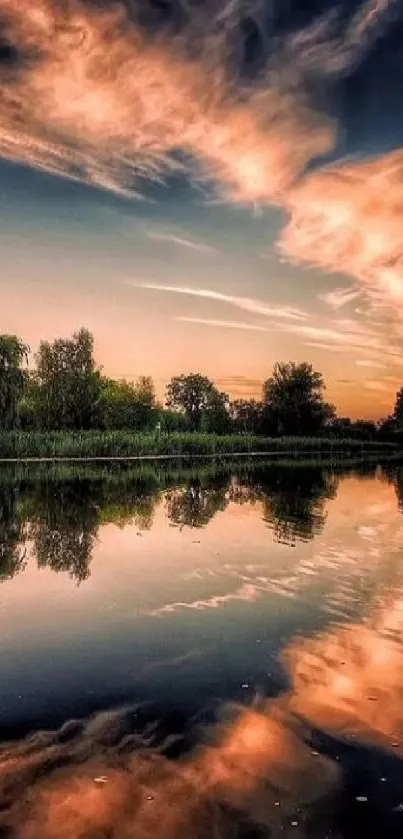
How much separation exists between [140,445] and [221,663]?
6283 cm

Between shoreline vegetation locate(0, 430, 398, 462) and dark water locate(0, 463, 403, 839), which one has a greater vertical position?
shoreline vegetation locate(0, 430, 398, 462)

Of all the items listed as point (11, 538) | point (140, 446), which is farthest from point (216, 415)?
point (11, 538)

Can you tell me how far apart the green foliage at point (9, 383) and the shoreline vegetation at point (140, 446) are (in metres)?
1.74

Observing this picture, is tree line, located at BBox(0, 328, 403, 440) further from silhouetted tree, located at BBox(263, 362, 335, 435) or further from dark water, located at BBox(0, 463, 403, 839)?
dark water, located at BBox(0, 463, 403, 839)

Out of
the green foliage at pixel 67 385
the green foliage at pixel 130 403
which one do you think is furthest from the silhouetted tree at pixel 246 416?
the green foliage at pixel 67 385

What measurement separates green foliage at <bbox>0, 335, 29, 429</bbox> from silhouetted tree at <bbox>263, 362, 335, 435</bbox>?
6909 cm

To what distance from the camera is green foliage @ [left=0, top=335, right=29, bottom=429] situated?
63.0 meters

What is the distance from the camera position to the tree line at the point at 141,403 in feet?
242

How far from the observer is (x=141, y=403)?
5207 inches

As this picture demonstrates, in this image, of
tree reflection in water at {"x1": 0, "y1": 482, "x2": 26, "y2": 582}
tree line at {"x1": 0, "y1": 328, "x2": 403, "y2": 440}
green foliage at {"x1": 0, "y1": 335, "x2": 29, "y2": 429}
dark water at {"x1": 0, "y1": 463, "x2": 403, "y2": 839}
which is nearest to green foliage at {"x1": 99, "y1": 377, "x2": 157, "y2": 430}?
tree line at {"x1": 0, "y1": 328, "x2": 403, "y2": 440}

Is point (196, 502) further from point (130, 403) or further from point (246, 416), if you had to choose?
point (246, 416)

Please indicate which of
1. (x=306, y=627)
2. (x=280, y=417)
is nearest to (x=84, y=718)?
(x=306, y=627)

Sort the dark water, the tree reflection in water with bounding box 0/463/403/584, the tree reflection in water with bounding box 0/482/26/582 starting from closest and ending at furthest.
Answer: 1. the dark water
2. the tree reflection in water with bounding box 0/482/26/582
3. the tree reflection in water with bounding box 0/463/403/584

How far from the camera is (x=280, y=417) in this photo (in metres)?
129
